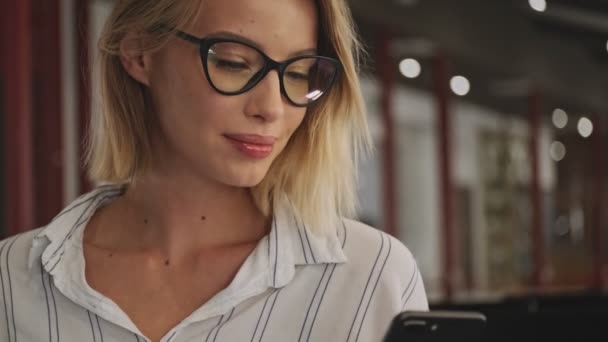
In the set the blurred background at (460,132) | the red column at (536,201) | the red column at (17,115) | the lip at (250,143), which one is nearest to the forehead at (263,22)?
the lip at (250,143)

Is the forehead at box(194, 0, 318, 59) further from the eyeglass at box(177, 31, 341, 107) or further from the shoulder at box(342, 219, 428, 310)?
the shoulder at box(342, 219, 428, 310)

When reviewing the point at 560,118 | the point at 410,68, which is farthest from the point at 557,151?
the point at 410,68

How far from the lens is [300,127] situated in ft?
5.05

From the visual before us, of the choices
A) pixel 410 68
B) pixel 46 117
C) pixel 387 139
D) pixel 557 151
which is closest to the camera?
pixel 46 117

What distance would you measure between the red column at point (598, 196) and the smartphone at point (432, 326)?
12811 mm

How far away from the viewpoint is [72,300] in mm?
1461

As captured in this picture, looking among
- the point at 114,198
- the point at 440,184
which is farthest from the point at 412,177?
the point at 114,198

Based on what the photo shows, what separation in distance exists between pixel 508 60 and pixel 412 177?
2.12 meters

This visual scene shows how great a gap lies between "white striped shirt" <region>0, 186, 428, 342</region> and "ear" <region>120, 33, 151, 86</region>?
258 mm

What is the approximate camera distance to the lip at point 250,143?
1.38m

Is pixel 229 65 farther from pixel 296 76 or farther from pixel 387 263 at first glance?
pixel 387 263

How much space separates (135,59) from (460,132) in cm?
913

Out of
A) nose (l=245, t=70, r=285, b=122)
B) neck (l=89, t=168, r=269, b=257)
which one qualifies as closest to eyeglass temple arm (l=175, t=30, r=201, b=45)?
nose (l=245, t=70, r=285, b=122)

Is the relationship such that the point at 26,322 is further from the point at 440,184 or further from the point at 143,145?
the point at 440,184
